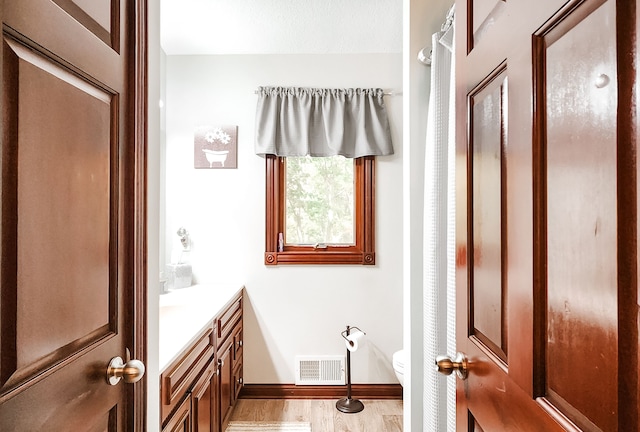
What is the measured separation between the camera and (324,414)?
2.74m

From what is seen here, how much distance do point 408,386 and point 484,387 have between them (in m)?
0.97

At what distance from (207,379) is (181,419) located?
405mm

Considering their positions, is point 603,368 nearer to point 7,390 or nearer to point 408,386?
point 7,390

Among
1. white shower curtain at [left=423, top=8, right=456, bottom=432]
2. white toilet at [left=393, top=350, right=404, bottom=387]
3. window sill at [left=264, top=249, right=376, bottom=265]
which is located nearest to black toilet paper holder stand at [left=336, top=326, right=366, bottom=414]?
white toilet at [left=393, top=350, right=404, bottom=387]

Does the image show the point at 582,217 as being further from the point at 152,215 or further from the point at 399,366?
the point at 399,366

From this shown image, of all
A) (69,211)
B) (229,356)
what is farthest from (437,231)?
(229,356)

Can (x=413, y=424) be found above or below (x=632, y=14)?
below

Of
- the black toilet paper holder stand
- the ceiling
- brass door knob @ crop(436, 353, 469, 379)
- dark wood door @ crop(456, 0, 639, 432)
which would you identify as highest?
the ceiling

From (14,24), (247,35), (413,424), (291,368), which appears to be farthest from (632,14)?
(291,368)

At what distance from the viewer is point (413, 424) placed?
1.78 meters

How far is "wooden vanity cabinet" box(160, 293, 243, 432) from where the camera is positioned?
1.47 m

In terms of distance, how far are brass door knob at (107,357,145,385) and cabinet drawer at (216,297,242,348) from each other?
1.25m

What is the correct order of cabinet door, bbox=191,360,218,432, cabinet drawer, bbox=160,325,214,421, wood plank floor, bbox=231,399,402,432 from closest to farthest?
cabinet drawer, bbox=160,325,214,421 → cabinet door, bbox=191,360,218,432 → wood plank floor, bbox=231,399,402,432

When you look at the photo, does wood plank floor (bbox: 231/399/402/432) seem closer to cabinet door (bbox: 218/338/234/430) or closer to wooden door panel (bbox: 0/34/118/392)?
cabinet door (bbox: 218/338/234/430)
